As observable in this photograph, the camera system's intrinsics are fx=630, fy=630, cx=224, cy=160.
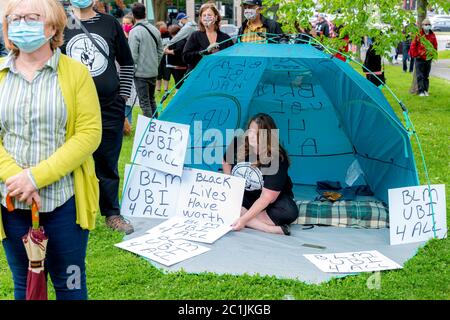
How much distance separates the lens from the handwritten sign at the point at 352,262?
12.8ft

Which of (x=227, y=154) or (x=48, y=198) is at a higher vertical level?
(x=48, y=198)

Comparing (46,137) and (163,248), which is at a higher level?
(46,137)

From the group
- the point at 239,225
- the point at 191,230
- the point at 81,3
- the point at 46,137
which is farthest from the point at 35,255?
the point at 239,225

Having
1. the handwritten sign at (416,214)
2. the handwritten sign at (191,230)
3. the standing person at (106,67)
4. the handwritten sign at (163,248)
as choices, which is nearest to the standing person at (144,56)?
the handwritten sign at (191,230)

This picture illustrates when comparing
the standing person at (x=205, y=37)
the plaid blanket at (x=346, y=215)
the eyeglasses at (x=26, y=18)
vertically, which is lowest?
the plaid blanket at (x=346, y=215)

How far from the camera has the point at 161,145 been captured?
502 cm

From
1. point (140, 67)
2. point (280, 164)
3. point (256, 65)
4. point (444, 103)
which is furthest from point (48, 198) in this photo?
point (444, 103)

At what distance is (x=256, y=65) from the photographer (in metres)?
5.41

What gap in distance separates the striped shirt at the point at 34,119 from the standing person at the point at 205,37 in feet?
12.9

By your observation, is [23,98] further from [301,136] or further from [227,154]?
[301,136]

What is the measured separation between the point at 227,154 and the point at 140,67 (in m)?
3.27

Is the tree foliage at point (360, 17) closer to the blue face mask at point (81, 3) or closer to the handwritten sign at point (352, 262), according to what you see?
the blue face mask at point (81, 3)

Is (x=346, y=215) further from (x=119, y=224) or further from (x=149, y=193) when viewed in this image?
(x=119, y=224)

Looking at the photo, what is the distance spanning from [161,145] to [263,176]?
85cm
